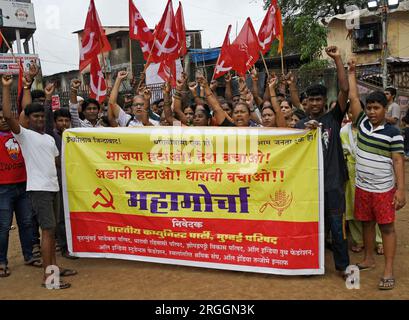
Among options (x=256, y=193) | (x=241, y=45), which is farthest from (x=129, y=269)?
(x=241, y=45)

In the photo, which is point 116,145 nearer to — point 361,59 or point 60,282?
point 60,282

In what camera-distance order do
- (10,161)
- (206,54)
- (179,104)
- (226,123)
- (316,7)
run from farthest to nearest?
(206,54)
(316,7)
(179,104)
(226,123)
(10,161)

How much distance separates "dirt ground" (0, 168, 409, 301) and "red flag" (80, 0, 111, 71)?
349 cm

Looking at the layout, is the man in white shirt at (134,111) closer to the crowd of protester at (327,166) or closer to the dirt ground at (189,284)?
the crowd of protester at (327,166)

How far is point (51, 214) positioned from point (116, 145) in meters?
0.95

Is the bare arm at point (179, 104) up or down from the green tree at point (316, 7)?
down

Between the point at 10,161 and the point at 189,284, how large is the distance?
2278mm

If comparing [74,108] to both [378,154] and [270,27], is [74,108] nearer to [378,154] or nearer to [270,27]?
[378,154]

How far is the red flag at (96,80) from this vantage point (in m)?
6.85

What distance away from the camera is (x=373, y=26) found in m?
20.6

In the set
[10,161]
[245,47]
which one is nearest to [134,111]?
[10,161]

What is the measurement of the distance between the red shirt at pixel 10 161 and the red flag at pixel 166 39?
3342 mm

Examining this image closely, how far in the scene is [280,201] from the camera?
4086 millimetres

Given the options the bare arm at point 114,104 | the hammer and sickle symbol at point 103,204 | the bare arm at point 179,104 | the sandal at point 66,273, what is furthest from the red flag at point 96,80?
the sandal at point 66,273
